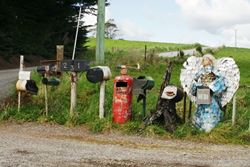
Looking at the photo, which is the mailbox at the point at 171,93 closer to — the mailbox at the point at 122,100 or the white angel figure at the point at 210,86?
the white angel figure at the point at 210,86

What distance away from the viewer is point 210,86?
11.6m

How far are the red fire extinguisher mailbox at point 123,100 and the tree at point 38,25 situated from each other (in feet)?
62.5

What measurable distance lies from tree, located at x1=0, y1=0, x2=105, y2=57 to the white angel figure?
20.0 m

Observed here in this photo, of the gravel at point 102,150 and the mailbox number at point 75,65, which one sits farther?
the mailbox number at point 75,65

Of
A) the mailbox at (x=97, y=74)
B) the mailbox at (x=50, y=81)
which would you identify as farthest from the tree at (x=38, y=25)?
the mailbox at (x=97, y=74)

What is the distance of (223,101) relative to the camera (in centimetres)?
1178

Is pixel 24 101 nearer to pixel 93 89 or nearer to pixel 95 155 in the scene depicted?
pixel 93 89

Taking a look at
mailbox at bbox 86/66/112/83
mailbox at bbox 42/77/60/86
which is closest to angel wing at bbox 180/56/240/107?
mailbox at bbox 86/66/112/83

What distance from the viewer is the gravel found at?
28.2ft

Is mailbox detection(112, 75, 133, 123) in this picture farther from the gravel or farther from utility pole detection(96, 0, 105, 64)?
utility pole detection(96, 0, 105, 64)

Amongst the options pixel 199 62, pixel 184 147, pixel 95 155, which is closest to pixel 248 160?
pixel 184 147

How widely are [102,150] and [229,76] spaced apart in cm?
366

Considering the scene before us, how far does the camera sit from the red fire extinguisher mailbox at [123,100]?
39.8 ft

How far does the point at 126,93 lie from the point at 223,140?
8.39 feet
